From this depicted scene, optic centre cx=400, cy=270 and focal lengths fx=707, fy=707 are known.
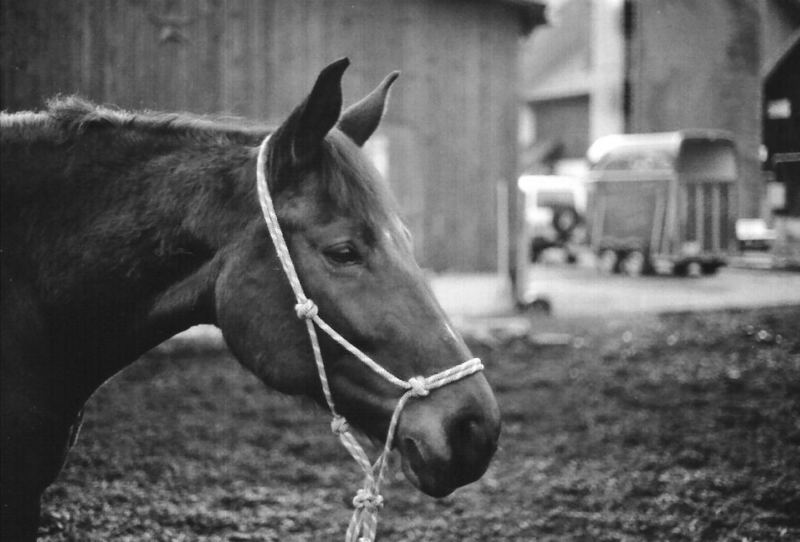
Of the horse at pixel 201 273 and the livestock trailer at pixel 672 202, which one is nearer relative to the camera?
the horse at pixel 201 273

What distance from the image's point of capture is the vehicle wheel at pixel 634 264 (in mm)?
14430

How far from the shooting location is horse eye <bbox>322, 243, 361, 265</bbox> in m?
1.57

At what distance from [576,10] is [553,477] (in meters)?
31.6

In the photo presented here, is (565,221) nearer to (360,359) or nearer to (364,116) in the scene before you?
(364,116)

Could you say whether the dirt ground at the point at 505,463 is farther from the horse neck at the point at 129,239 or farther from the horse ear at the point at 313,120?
the horse ear at the point at 313,120

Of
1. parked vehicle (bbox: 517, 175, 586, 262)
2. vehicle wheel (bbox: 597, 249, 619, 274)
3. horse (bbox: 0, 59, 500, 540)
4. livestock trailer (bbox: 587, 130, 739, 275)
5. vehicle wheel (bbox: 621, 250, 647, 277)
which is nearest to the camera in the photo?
horse (bbox: 0, 59, 500, 540)

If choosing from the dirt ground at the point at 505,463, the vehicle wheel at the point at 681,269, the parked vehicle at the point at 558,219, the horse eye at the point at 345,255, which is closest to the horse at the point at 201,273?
the horse eye at the point at 345,255

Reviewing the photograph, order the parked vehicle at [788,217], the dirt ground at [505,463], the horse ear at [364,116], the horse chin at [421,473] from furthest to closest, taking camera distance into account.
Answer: the parked vehicle at [788,217], the dirt ground at [505,463], the horse ear at [364,116], the horse chin at [421,473]

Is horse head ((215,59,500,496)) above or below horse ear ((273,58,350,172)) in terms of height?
below

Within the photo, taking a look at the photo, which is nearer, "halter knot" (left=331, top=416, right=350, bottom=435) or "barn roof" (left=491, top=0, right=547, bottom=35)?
"halter knot" (left=331, top=416, right=350, bottom=435)

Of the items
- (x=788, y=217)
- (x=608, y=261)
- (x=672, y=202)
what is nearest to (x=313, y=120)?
(x=788, y=217)

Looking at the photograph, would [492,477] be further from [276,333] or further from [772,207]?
[772,207]

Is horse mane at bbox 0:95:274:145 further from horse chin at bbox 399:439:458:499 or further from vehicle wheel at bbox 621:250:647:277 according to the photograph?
vehicle wheel at bbox 621:250:647:277

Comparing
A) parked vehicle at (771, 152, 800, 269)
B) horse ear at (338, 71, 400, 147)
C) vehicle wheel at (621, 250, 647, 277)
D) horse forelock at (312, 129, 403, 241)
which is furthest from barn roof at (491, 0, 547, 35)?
horse forelock at (312, 129, 403, 241)
